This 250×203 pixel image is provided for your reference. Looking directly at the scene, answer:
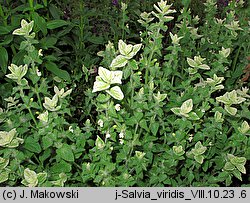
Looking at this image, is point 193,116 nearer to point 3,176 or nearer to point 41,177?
point 41,177

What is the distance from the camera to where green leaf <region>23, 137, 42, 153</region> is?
5.79ft

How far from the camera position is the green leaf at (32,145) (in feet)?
5.79

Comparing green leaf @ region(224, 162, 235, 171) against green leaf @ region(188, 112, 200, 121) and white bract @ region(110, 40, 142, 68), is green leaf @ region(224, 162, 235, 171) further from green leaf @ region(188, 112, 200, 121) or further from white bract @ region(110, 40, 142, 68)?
white bract @ region(110, 40, 142, 68)

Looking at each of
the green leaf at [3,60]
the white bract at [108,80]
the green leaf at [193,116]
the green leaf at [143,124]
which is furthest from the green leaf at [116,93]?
the green leaf at [3,60]

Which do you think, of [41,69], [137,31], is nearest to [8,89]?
[41,69]

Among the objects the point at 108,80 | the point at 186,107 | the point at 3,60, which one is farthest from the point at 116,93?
the point at 3,60

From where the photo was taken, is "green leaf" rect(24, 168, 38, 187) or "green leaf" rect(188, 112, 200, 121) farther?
"green leaf" rect(188, 112, 200, 121)

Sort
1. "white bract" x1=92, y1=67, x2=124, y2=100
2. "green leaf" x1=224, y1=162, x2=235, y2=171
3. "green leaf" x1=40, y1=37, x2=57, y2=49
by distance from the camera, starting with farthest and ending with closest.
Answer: "green leaf" x1=40, y1=37, x2=57, y2=49 < "green leaf" x1=224, y1=162, x2=235, y2=171 < "white bract" x1=92, y1=67, x2=124, y2=100

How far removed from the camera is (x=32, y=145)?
178cm

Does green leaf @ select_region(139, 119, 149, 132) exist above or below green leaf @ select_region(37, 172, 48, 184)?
above

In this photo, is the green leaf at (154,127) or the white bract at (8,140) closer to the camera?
the white bract at (8,140)

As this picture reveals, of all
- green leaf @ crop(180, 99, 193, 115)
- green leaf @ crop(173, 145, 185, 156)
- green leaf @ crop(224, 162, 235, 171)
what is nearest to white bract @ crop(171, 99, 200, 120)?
green leaf @ crop(180, 99, 193, 115)

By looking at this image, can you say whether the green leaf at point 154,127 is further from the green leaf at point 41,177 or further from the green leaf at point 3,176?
the green leaf at point 3,176

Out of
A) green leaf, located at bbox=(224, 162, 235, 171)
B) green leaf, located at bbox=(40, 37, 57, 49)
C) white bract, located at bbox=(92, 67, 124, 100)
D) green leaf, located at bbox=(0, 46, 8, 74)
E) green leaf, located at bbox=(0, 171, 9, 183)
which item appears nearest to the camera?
white bract, located at bbox=(92, 67, 124, 100)
